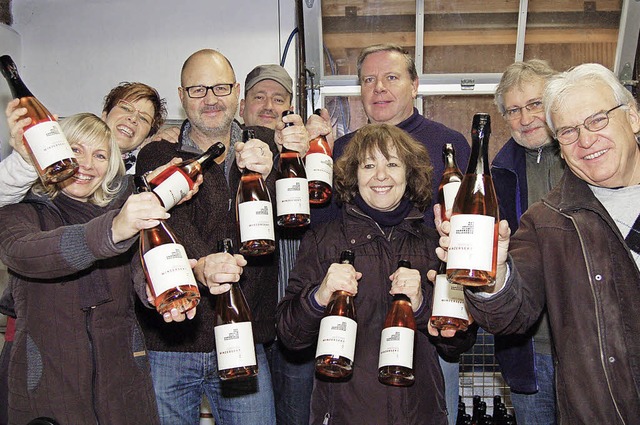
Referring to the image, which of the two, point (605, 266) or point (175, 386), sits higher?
point (605, 266)

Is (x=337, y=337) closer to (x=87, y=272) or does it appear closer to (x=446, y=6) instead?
(x=87, y=272)

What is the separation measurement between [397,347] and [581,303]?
456 mm

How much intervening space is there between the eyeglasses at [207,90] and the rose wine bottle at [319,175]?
365mm

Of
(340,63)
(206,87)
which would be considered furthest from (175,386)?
(340,63)

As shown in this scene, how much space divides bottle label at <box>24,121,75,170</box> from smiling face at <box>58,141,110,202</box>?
0.70 feet

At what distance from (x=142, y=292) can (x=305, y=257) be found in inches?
18.8

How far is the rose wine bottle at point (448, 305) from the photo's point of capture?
67.4 inches

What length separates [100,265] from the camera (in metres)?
1.76

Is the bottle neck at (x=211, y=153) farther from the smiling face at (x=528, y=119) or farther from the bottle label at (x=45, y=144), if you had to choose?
the smiling face at (x=528, y=119)

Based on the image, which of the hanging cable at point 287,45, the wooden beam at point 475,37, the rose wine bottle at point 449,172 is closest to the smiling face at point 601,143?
the rose wine bottle at point 449,172

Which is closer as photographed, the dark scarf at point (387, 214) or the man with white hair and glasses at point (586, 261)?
the man with white hair and glasses at point (586, 261)

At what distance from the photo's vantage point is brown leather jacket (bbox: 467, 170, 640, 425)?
1.43m

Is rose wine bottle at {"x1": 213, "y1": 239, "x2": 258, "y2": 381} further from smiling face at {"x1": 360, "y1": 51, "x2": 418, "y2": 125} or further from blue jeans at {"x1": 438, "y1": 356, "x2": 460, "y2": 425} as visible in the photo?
smiling face at {"x1": 360, "y1": 51, "x2": 418, "y2": 125}

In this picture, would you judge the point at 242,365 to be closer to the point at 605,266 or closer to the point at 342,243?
the point at 342,243
